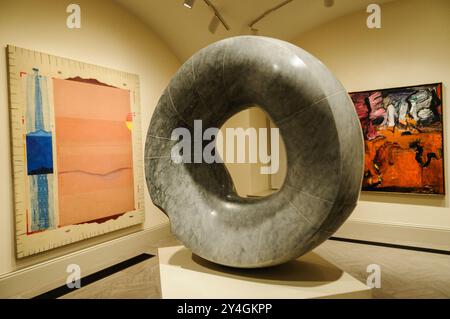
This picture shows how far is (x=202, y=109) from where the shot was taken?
5.41ft

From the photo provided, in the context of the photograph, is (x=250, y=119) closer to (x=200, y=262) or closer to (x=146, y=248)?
(x=146, y=248)

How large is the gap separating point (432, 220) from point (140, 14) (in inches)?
157

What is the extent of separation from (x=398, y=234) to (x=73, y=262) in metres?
3.42

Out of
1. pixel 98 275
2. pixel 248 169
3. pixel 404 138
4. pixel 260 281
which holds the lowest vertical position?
pixel 98 275

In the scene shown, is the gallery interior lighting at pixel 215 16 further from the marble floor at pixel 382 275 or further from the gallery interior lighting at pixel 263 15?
the marble floor at pixel 382 275

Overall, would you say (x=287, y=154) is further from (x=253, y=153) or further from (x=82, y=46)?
(x=253, y=153)

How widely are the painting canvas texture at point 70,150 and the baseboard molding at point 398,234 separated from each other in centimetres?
259

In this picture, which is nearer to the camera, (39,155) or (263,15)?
(39,155)

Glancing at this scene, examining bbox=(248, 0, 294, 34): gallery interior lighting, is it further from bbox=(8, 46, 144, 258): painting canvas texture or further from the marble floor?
the marble floor

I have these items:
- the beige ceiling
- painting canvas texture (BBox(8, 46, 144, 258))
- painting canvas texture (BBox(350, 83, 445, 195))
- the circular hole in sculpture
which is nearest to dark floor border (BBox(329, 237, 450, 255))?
painting canvas texture (BBox(350, 83, 445, 195))

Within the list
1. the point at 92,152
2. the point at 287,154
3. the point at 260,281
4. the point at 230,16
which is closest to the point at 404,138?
the point at 230,16

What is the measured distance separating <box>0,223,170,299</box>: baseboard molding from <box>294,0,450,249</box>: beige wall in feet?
8.07

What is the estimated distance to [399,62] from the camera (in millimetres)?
3285

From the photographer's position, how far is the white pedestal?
1294 millimetres
